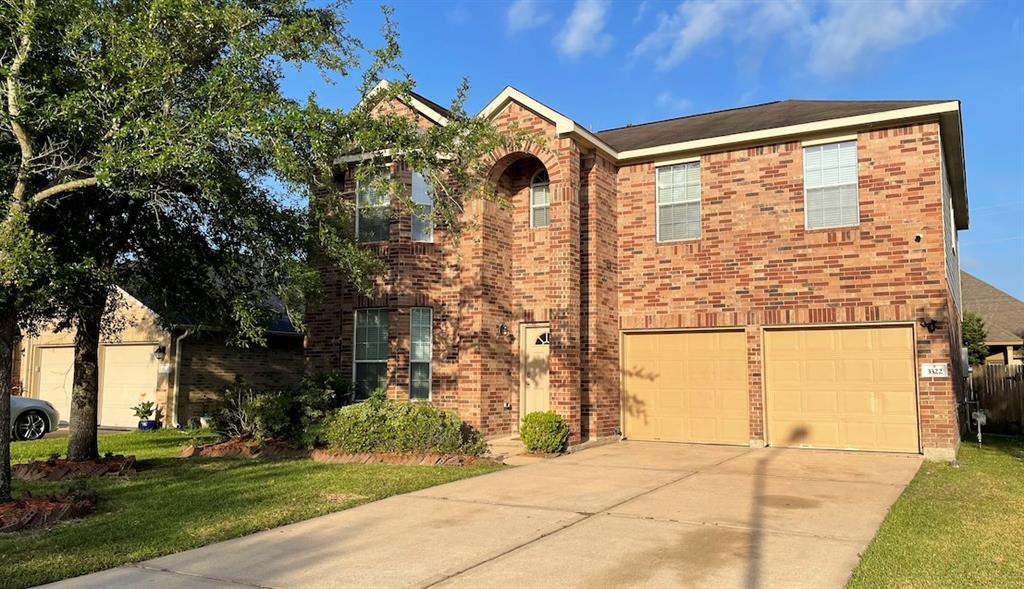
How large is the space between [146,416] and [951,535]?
17075 mm

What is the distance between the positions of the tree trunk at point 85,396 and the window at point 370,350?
467 cm

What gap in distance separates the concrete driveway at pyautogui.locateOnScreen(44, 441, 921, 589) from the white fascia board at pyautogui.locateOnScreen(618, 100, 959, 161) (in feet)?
19.1

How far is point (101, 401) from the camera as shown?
19484mm

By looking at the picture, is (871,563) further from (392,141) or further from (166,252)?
(166,252)

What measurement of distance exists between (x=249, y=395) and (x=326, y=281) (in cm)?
303

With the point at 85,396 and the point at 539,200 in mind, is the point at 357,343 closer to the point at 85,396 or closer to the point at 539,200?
the point at 539,200

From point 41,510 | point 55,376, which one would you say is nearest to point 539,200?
point 41,510

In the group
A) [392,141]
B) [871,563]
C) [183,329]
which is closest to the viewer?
[871,563]

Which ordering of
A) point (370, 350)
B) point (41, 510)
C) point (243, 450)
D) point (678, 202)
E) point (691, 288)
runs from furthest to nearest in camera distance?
point (370, 350), point (678, 202), point (691, 288), point (243, 450), point (41, 510)

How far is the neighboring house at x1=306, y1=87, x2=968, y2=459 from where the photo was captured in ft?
39.8

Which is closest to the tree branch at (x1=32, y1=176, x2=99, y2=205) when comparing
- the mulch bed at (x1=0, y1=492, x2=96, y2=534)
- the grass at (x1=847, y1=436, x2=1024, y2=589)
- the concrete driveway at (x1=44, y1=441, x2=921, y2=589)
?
the mulch bed at (x1=0, y1=492, x2=96, y2=534)

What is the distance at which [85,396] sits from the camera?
1095cm

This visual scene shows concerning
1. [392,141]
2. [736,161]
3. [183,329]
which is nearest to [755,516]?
[392,141]

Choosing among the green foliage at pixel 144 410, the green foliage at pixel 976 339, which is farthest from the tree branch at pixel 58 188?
the green foliage at pixel 976 339
